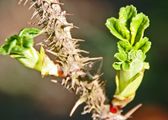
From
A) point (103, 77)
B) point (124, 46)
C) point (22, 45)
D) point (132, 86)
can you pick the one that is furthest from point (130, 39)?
point (103, 77)

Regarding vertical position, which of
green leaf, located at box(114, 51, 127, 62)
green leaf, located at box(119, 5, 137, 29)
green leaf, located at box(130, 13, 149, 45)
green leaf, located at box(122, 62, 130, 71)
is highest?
green leaf, located at box(119, 5, 137, 29)

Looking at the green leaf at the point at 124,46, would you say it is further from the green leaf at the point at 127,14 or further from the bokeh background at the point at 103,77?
the bokeh background at the point at 103,77

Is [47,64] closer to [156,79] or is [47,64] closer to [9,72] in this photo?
[156,79]

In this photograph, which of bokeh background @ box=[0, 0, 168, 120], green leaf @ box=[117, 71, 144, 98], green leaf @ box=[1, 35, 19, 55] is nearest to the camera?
green leaf @ box=[1, 35, 19, 55]

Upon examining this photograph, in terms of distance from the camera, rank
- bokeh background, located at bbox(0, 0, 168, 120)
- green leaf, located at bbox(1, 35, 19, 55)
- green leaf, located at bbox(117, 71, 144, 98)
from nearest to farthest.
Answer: green leaf, located at bbox(1, 35, 19, 55)
green leaf, located at bbox(117, 71, 144, 98)
bokeh background, located at bbox(0, 0, 168, 120)

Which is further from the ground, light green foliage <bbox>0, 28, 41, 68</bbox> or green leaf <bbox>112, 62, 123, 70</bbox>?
light green foliage <bbox>0, 28, 41, 68</bbox>

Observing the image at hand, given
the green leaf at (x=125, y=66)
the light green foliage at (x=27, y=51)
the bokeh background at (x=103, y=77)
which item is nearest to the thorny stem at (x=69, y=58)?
the light green foliage at (x=27, y=51)

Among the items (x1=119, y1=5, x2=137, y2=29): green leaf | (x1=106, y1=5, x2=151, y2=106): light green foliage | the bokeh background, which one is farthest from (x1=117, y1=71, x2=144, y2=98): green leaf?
the bokeh background

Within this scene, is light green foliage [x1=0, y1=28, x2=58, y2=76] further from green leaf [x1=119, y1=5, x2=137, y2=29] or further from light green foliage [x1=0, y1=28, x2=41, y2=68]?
green leaf [x1=119, y1=5, x2=137, y2=29]
